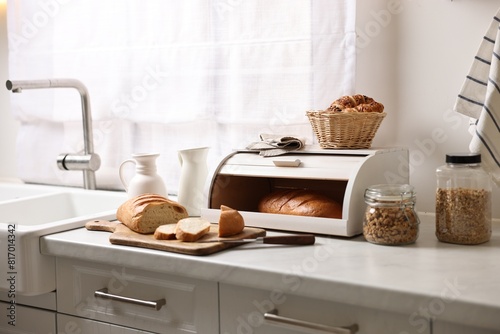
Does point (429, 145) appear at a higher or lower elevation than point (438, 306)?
higher

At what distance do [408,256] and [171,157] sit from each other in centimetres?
106

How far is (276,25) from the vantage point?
73.7 inches

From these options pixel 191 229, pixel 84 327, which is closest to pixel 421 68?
pixel 191 229

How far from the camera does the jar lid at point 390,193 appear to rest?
4.50 ft

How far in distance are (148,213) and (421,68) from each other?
809mm

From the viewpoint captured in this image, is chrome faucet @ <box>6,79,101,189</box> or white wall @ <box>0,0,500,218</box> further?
chrome faucet @ <box>6,79,101,189</box>

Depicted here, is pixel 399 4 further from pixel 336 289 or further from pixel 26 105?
pixel 26 105

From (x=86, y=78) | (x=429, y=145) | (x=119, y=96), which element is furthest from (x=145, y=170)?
(x=429, y=145)

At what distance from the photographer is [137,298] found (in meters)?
1.44

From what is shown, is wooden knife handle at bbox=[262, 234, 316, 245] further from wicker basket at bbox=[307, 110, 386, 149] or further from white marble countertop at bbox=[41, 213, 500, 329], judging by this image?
wicker basket at bbox=[307, 110, 386, 149]

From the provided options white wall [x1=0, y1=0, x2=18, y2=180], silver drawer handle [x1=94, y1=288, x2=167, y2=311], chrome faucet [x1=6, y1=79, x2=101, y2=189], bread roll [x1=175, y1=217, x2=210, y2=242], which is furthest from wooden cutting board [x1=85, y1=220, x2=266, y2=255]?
white wall [x1=0, y1=0, x2=18, y2=180]

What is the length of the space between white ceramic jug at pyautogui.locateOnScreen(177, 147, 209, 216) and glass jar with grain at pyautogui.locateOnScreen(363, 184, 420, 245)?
575 mm

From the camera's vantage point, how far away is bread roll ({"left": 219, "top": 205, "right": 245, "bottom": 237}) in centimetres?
143

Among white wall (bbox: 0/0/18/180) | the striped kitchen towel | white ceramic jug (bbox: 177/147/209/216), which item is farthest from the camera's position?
white wall (bbox: 0/0/18/180)
